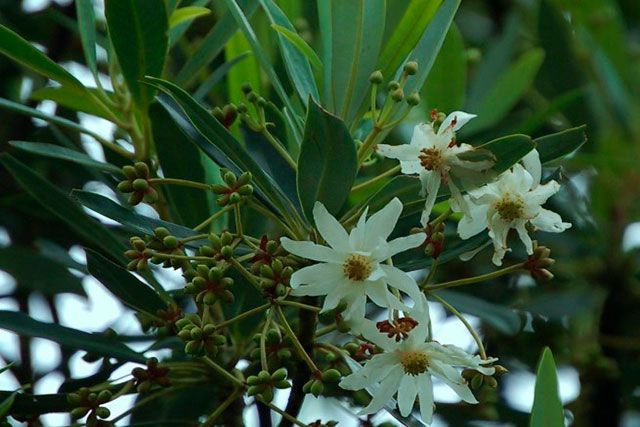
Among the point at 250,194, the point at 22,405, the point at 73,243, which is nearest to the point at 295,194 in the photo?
the point at 250,194

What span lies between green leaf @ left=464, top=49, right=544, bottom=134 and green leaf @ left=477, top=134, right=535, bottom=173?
1.01m

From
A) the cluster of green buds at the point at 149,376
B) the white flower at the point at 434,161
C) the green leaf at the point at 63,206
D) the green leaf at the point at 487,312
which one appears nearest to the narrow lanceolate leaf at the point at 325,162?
the white flower at the point at 434,161

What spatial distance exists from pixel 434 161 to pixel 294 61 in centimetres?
26

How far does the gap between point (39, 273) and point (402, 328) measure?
3.26 feet

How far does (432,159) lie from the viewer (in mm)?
1133

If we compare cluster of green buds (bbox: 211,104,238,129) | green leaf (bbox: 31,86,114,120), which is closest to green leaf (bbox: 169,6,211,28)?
green leaf (bbox: 31,86,114,120)

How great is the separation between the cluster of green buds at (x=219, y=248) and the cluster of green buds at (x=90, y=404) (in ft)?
0.68

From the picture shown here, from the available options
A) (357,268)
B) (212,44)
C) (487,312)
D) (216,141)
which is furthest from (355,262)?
(487,312)

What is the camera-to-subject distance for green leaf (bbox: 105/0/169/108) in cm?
133

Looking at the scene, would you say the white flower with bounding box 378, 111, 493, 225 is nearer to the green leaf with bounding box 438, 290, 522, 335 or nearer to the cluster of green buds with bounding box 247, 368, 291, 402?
the cluster of green buds with bounding box 247, 368, 291, 402

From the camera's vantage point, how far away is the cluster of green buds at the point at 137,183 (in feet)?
3.91

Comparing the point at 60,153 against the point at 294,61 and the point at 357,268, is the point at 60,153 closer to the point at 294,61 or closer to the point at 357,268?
the point at 294,61

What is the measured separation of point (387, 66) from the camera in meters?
1.37

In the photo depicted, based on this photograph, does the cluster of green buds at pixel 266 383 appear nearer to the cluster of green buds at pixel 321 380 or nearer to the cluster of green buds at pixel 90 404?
the cluster of green buds at pixel 321 380
